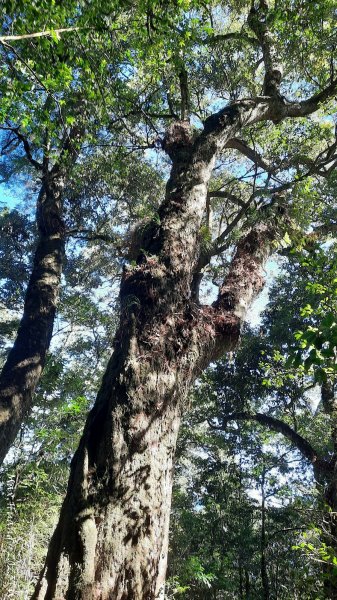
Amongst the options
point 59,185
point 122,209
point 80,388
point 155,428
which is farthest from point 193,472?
point 155,428

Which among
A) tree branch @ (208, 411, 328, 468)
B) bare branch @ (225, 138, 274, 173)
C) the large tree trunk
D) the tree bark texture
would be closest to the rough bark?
the tree bark texture

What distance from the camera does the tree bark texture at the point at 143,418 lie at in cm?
237

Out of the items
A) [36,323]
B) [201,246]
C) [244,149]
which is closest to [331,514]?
[201,246]

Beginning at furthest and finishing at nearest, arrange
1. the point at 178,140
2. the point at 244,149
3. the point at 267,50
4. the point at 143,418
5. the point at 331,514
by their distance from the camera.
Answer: the point at 244,149 → the point at 267,50 → the point at 331,514 → the point at 178,140 → the point at 143,418

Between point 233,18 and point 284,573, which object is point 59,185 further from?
point 284,573

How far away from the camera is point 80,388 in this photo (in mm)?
11031

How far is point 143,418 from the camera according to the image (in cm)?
288

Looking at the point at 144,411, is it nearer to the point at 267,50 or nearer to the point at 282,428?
the point at 267,50

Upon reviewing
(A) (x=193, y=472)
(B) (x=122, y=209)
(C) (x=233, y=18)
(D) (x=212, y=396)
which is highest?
(C) (x=233, y=18)

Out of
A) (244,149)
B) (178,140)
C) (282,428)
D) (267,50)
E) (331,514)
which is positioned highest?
(267,50)

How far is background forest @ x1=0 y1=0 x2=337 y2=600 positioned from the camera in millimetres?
4984

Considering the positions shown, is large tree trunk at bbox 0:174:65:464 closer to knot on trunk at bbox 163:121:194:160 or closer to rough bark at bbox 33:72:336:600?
rough bark at bbox 33:72:336:600

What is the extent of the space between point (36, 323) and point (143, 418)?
15.3 ft

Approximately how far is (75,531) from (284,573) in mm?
10868
